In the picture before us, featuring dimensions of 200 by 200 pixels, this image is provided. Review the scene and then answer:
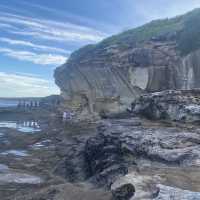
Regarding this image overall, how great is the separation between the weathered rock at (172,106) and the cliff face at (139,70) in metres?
14.6

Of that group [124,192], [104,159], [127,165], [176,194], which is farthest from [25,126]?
[176,194]

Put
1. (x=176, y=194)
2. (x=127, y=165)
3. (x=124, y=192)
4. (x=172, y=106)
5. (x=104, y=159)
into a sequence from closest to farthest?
(x=176, y=194) < (x=124, y=192) < (x=127, y=165) < (x=104, y=159) < (x=172, y=106)

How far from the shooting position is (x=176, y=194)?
1103cm

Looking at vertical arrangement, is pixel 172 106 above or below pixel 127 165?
above

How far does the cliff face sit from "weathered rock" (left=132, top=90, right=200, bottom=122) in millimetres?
14581

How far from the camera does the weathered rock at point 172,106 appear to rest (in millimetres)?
23109

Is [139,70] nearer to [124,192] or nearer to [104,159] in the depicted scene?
[104,159]

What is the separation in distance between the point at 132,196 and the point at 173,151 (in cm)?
635

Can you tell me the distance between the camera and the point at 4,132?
55969 mm

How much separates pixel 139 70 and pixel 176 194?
40741 mm

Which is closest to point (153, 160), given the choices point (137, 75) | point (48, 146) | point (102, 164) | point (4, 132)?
point (102, 164)

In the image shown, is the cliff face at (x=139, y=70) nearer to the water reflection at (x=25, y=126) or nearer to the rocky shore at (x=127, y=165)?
the water reflection at (x=25, y=126)

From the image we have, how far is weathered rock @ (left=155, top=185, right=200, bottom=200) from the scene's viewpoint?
10867mm

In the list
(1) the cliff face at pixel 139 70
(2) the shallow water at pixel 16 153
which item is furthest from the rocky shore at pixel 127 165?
(1) the cliff face at pixel 139 70
